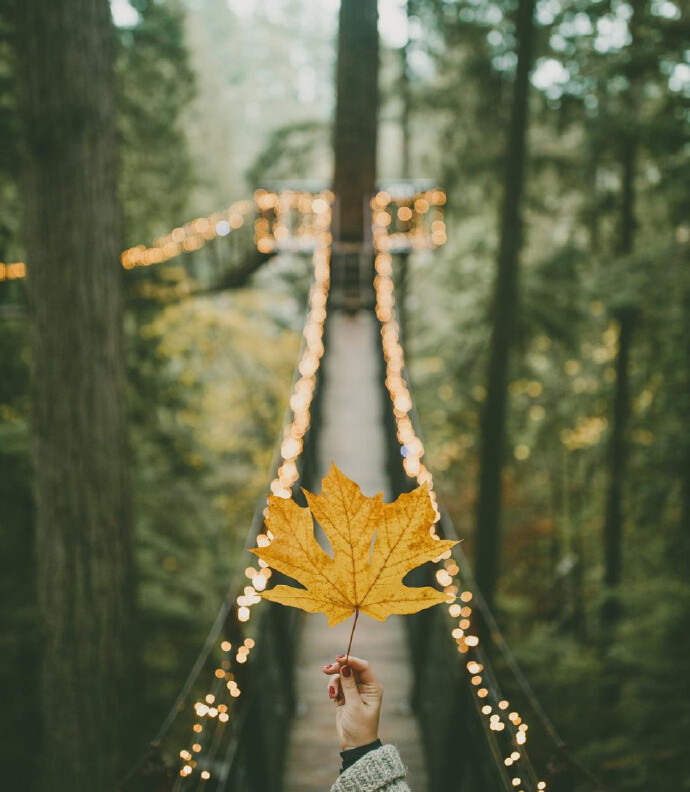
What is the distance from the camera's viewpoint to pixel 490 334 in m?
9.58

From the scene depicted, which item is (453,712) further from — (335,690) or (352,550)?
(352,550)

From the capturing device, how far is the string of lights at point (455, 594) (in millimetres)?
2379

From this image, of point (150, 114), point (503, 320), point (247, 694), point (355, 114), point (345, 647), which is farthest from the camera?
point (355, 114)

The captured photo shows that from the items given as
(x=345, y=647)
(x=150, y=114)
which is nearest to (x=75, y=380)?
(x=345, y=647)

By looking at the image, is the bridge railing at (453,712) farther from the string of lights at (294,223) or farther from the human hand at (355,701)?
the string of lights at (294,223)

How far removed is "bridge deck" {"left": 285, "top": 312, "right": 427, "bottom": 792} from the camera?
11.8 feet

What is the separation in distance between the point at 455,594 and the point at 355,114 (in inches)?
358

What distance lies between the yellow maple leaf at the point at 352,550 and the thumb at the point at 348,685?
0.23 meters

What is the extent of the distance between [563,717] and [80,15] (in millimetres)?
10123

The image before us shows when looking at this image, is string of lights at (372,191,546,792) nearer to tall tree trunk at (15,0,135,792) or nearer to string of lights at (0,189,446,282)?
tall tree trunk at (15,0,135,792)

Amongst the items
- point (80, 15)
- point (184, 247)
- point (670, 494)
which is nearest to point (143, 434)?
point (184, 247)

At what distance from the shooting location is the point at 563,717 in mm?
8977

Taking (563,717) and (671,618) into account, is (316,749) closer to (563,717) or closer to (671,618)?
(671,618)

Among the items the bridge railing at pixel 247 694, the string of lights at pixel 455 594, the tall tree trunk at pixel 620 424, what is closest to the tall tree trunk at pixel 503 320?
the string of lights at pixel 455 594
